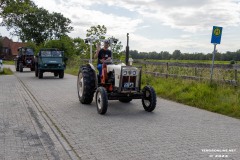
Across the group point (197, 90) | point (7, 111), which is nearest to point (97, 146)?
point (7, 111)

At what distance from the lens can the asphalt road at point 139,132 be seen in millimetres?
5402

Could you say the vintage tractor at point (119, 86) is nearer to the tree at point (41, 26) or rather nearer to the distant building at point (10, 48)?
the tree at point (41, 26)

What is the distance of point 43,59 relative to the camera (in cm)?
2266

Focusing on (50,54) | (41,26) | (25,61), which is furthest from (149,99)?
(41,26)

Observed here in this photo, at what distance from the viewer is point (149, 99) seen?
30.5 feet

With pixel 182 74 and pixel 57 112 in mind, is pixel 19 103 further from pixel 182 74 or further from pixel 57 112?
pixel 182 74

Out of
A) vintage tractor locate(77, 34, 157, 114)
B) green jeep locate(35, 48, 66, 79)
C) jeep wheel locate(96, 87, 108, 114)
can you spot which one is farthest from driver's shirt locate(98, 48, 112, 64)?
green jeep locate(35, 48, 66, 79)

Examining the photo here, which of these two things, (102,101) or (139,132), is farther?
(102,101)

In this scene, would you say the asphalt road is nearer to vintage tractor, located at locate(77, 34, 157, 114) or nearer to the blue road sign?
vintage tractor, located at locate(77, 34, 157, 114)

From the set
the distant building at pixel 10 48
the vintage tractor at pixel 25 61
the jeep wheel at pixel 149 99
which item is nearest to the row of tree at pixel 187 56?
the vintage tractor at pixel 25 61

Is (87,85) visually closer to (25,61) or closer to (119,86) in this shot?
(119,86)

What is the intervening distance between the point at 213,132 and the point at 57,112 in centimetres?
433

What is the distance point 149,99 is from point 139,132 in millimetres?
2555

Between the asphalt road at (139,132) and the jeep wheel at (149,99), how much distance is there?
0.19m
